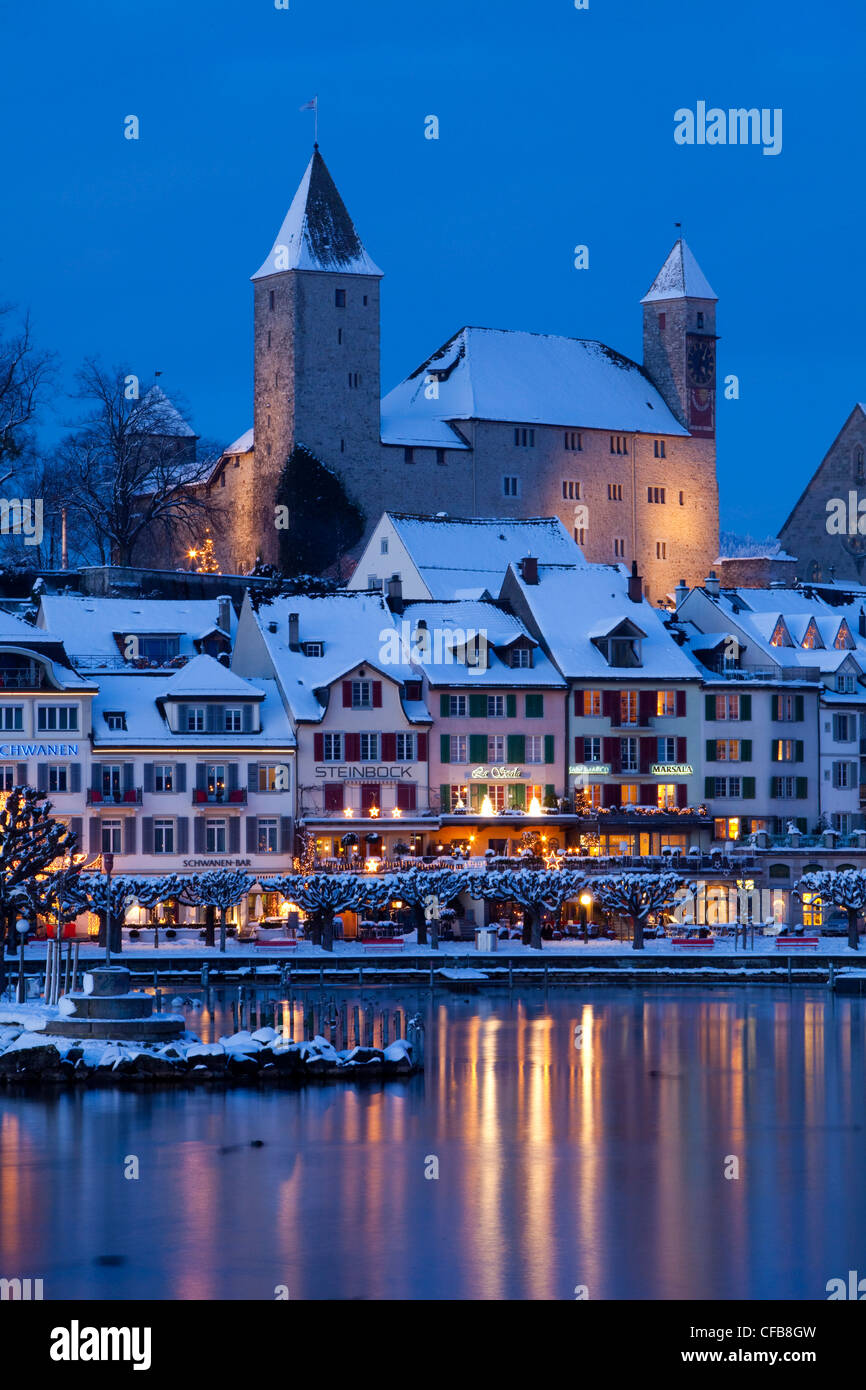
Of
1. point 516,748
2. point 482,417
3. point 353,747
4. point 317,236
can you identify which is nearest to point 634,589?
point 516,748

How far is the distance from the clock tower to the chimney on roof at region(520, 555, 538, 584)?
4410 centimetres

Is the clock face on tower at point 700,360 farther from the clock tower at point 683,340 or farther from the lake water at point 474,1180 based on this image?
the lake water at point 474,1180

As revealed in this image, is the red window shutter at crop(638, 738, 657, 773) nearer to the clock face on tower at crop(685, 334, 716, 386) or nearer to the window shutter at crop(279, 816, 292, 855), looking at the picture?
the window shutter at crop(279, 816, 292, 855)

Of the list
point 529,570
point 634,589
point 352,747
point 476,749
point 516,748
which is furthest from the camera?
point 634,589

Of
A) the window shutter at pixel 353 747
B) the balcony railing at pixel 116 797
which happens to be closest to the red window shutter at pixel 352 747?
the window shutter at pixel 353 747

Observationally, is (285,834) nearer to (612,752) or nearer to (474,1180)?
(612,752)

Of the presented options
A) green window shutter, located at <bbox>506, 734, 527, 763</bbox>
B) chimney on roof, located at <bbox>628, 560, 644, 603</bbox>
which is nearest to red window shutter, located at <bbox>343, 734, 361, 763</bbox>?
green window shutter, located at <bbox>506, 734, 527, 763</bbox>

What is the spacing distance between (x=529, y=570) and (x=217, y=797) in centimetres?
1652

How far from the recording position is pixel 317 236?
122812 mm

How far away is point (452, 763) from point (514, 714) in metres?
2.78

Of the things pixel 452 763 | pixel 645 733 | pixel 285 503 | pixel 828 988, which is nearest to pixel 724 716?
pixel 645 733

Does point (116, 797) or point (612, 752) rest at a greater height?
point (612, 752)

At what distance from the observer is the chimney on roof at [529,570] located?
9331 cm
